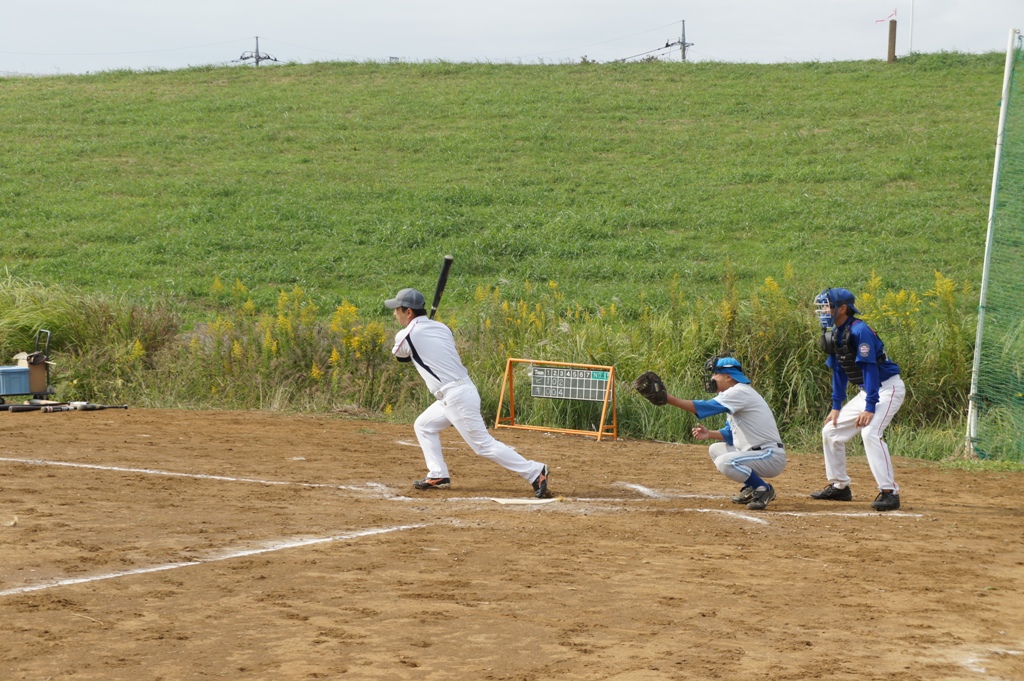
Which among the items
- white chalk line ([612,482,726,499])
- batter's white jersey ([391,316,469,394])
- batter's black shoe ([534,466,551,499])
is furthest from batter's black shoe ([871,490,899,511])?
batter's white jersey ([391,316,469,394])

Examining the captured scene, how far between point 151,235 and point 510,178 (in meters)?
9.82

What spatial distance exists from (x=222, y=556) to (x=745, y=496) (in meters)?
4.46

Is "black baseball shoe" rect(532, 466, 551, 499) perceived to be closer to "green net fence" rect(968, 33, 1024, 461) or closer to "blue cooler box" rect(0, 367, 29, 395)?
"green net fence" rect(968, 33, 1024, 461)

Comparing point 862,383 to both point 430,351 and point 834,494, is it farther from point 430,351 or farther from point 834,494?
point 430,351

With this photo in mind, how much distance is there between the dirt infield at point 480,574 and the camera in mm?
5402

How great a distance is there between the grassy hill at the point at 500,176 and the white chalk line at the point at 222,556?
13.8 metres

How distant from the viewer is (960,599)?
21.7 feet

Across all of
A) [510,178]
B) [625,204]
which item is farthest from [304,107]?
[625,204]

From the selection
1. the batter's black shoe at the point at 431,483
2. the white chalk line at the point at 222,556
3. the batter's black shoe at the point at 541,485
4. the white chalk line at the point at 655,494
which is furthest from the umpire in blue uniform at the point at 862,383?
the white chalk line at the point at 222,556

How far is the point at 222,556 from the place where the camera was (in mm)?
7277

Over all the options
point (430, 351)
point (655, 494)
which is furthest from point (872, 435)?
point (430, 351)

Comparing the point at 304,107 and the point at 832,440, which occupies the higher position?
the point at 304,107

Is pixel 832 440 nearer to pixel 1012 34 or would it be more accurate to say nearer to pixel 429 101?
pixel 1012 34

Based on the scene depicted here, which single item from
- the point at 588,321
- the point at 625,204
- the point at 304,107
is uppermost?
the point at 304,107
